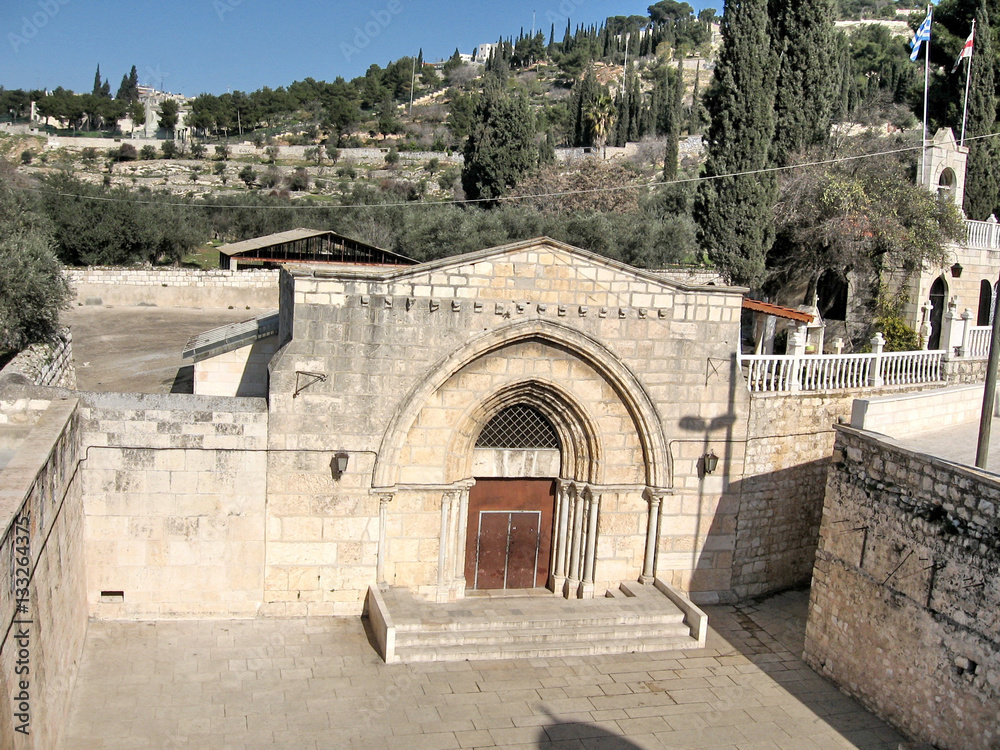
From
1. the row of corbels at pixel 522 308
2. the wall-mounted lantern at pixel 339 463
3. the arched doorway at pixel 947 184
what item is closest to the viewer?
the wall-mounted lantern at pixel 339 463

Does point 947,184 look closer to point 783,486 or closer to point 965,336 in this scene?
point 965,336

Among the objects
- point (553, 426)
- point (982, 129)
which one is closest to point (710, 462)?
point (553, 426)

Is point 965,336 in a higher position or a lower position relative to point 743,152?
lower

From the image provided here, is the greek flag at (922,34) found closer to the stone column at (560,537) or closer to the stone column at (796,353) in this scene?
the stone column at (796,353)

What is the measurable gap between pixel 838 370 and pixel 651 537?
4430 millimetres

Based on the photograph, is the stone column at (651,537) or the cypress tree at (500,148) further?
the cypress tree at (500,148)

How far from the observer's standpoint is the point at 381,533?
12.6m

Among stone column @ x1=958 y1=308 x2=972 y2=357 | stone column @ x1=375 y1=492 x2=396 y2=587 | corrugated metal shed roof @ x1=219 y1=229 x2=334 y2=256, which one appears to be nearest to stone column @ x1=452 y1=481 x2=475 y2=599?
stone column @ x1=375 y1=492 x2=396 y2=587

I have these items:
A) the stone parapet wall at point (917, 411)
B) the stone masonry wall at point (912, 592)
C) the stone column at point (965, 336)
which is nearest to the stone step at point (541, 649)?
the stone masonry wall at point (912, 592)

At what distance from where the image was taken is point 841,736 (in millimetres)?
10625

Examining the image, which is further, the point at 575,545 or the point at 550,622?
the point at 575,545

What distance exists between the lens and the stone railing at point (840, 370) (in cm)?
1416

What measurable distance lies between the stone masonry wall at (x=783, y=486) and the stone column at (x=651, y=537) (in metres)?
1.43

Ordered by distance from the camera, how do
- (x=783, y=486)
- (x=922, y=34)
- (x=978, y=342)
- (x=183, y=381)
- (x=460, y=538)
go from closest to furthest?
1. (x=460, y=538)
2. (x=783, y=486)
3. (x=978, y=342)
4. (x=183, y=381)
5. (x=922, y=34)
